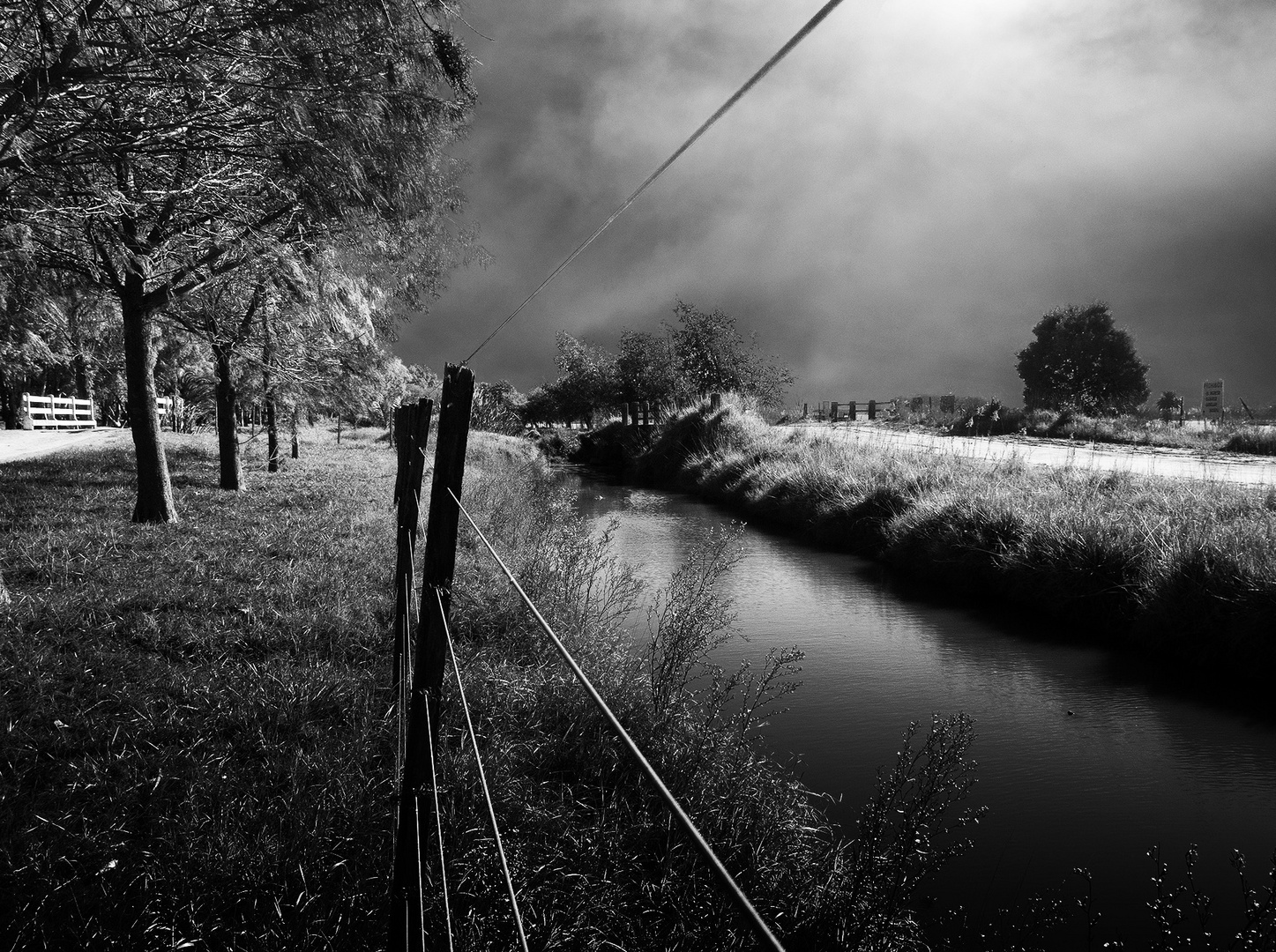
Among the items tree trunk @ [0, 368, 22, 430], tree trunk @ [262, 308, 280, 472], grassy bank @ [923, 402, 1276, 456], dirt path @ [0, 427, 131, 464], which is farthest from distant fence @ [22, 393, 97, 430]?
grassy bank @ [923, 402, 1276, 456]

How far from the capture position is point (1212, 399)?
1267 inches

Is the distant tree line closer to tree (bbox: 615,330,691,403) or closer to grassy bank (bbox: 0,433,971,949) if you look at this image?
tree (bbox: 615,330,691,403)

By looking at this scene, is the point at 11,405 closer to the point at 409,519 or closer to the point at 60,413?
the point at 60,413

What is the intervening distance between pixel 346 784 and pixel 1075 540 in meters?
7.36

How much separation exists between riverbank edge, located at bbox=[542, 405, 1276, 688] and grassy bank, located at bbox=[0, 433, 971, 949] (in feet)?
9.92

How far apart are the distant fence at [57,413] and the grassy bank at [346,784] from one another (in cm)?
2618

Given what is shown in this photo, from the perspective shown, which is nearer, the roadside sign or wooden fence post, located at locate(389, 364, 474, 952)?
wooden fence post, located at locate(389, 364, 474, 952)

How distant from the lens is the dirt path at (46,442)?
15254mm

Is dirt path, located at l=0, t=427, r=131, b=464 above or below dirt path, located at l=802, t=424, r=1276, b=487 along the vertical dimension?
below

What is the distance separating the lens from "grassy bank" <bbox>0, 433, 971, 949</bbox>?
260 cm

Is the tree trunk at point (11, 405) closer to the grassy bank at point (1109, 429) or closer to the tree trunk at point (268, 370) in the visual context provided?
the tree trunk at point (268, 370)

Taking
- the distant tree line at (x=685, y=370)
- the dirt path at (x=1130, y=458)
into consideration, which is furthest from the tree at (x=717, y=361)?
the dirt path at (x=1130, y=458)

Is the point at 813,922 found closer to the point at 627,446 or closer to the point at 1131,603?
the point at 1131,603

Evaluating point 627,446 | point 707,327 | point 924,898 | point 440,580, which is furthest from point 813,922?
point 707,327
